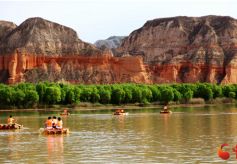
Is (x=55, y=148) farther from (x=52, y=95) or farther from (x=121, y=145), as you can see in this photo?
(x=52, y=95)

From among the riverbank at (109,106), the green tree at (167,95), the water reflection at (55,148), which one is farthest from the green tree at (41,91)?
the water reflection at (55,148)

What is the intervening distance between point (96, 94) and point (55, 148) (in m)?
102

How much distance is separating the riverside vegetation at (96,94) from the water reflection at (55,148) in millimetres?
80635

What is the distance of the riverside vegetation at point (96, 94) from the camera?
133m

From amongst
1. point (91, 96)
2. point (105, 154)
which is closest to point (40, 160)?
point (105, 154)

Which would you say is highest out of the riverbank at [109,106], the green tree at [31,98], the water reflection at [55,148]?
the green tree at [31,98]

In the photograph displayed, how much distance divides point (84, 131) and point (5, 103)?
7567 cm

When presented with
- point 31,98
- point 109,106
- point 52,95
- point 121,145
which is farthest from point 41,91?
point 121,145

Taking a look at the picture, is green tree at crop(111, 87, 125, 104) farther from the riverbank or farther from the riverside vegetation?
the riverbank

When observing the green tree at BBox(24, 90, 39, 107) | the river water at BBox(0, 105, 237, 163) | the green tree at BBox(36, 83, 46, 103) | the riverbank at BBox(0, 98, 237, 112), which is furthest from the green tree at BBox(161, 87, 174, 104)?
the river water at BBox(0, 105, 237, 163)

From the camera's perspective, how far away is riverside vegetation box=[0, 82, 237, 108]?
437 feet

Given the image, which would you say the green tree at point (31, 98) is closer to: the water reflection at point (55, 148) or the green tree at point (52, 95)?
the green tree at point (52, 95)

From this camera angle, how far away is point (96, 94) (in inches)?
5719

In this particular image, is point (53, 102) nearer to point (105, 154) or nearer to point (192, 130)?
point (192, 130)
